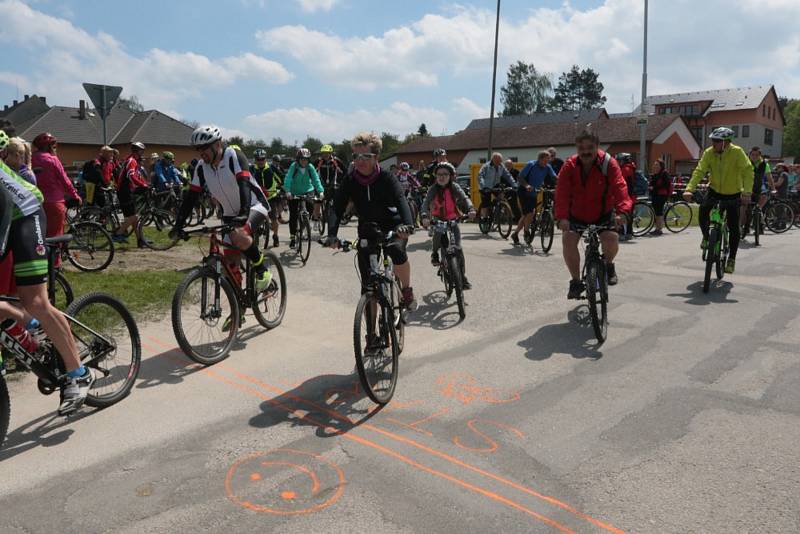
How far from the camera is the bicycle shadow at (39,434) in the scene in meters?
3.80

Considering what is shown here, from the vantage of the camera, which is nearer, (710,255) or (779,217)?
(710,255)

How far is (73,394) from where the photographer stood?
4070 millimetres

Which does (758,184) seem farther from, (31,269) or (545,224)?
(31,269)

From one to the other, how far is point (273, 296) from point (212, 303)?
45.3 inches

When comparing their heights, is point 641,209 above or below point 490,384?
above

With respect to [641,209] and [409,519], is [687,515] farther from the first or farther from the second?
[641,209]

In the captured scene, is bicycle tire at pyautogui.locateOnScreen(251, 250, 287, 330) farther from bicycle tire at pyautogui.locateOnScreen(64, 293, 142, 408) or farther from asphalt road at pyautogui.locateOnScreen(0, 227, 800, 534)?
bicycle tire at pyautogui.locateOnScreen(64, 293, 142, 408)

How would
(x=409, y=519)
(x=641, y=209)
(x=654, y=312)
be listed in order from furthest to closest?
(x=641, y=209), (x=654, y=312), (x=409, y=519)

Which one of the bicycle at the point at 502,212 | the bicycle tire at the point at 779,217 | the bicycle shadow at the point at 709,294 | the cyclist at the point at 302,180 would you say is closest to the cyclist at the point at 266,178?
the cyclist at the point at 302,180

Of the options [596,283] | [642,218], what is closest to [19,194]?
[596,283]

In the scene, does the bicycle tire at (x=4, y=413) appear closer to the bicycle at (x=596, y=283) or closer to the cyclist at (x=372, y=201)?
the cyclist at (x=372, y=201)

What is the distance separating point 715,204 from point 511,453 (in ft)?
21.1

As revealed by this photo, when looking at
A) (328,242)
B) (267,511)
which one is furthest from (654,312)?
(267,511)

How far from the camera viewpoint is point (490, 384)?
16.0ft
